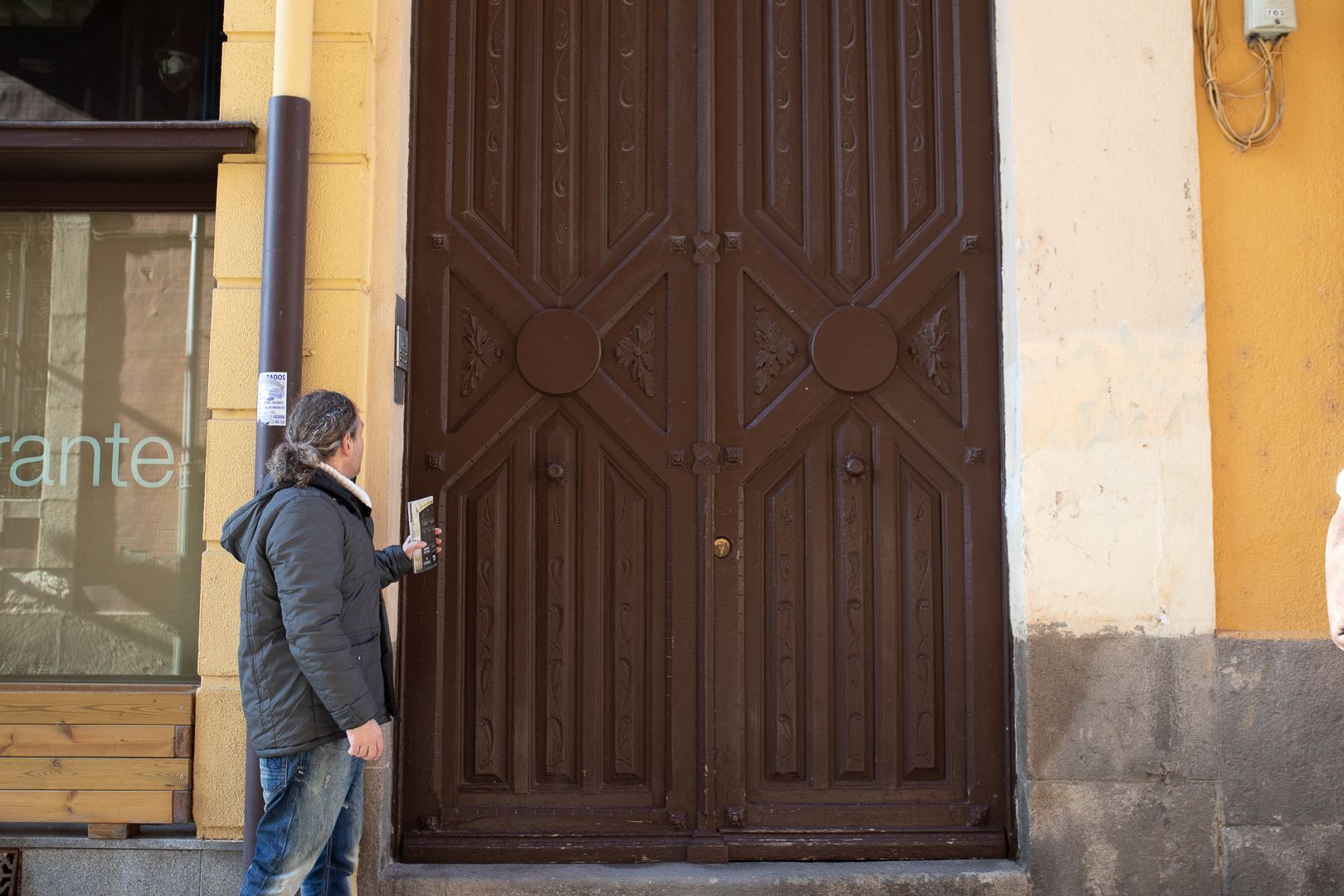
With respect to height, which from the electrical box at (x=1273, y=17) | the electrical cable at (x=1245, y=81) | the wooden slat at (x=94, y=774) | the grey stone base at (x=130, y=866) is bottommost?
the grey stone base at (x=130, y=866)

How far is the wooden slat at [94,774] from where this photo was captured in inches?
153

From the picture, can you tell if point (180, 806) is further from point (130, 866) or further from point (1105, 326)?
point (1105, 326)

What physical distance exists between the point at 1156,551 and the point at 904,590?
3.03 ft

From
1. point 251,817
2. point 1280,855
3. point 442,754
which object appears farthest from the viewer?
point 442,754

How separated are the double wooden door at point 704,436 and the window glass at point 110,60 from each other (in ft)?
2.87

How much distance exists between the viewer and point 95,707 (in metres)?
3.91

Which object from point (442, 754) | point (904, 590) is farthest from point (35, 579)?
point (904, 590)

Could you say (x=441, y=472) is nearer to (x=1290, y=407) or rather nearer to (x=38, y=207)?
(x=38, y=207)

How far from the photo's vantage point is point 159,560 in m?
4.23

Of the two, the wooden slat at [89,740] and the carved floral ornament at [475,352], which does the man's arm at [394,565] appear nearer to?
the carved floral ornament at [475,352]

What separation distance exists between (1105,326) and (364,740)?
9.70ft

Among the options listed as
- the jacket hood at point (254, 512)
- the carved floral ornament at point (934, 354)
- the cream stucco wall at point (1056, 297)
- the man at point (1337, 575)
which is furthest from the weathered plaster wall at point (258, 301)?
the man at point (1337, 575)

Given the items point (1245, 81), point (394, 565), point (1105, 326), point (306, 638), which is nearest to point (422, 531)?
point (394, 565)

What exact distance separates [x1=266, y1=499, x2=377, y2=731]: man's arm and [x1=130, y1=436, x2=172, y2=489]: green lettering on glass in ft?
5.04
